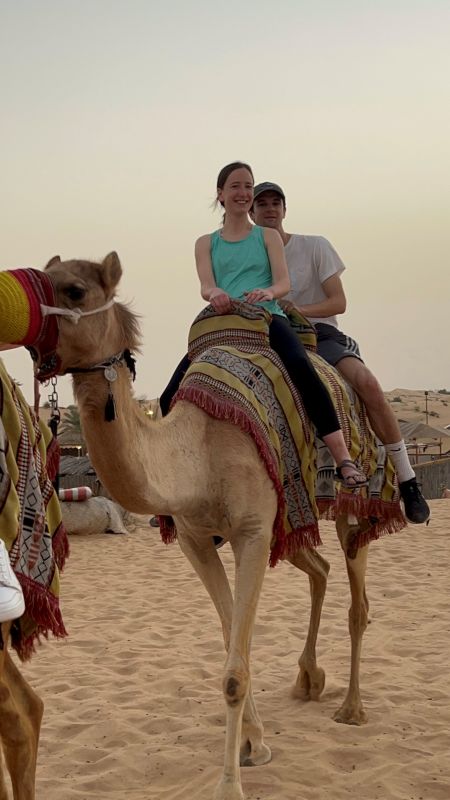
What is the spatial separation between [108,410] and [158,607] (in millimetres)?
5613

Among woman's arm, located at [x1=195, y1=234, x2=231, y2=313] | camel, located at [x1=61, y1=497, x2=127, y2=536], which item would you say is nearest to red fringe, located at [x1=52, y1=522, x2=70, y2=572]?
woman's arm, located at [x1=195, y1=234, x2=231, y2=313]

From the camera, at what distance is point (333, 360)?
16.6 ft

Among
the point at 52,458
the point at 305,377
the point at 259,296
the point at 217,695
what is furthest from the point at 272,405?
the point at 217,695

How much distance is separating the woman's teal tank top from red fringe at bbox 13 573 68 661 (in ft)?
6.33

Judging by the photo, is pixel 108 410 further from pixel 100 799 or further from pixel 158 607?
pixel 158 607

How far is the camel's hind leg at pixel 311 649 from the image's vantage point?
525cm

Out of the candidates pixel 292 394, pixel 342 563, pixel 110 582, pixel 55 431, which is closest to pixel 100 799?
pixel 55 431

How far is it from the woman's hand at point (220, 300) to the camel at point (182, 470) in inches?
22.4

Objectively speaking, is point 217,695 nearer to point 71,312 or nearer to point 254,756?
point 254,756

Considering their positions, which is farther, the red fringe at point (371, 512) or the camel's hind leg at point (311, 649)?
the camel's hind leg at point (311, 649)

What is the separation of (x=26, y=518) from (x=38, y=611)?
0.33 m

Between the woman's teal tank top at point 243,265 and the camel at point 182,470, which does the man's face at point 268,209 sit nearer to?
the woman's teal tank top at point 243,265

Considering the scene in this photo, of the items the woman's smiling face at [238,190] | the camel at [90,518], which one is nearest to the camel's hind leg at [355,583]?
the woman's smiling face at [238,190]

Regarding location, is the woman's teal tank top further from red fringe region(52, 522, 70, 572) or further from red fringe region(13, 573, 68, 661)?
red fringe region(13, 573, 68, 661)
